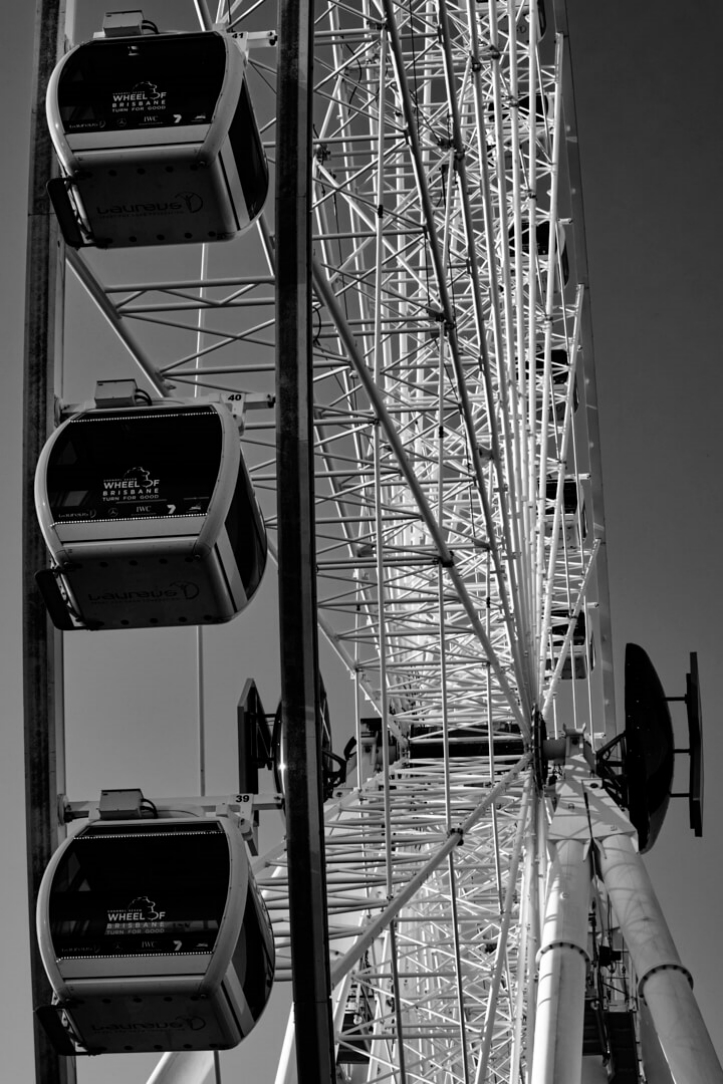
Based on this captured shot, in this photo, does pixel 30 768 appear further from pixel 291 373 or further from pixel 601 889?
pixel 601 889

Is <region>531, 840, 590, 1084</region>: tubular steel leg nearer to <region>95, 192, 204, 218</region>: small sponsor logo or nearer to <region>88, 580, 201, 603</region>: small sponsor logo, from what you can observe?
<region>88, 580, 201, 603</region>: small sponsor logo

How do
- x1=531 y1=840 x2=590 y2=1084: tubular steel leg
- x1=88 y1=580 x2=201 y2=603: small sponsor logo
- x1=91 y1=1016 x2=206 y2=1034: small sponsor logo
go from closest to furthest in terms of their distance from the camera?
x1=91 y1=1016 x2=206 y2=1034: small sponsor logo
x1=88 y1=580 x2=201 y2=603: small sponsor logo
x1=531 y1=840 x2=590 y2=1084: tubular steel leg

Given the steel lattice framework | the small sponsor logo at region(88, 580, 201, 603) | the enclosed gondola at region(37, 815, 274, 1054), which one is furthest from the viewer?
the steel lattice framework

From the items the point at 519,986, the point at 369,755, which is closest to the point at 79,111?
the point at 519,986

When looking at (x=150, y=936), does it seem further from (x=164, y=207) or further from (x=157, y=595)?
(x=164, y=207)

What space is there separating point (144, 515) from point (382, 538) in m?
5.98

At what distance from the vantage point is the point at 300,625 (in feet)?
25.3

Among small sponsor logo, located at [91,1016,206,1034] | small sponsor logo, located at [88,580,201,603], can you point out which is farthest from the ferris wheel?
small sponsor logo, located at [91,1016,206,1034]

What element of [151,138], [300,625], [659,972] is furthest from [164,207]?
[659,972]

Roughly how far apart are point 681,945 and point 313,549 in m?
29.1

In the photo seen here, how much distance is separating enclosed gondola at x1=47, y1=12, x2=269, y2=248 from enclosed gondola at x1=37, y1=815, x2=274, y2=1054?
10.0 feet

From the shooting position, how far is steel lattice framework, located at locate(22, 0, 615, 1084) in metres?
12.1

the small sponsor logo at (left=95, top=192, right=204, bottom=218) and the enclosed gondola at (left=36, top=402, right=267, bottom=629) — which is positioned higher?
the small sponsor logo at (left=95, top=192, right=204, bottom=218)

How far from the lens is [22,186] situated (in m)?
33.9
